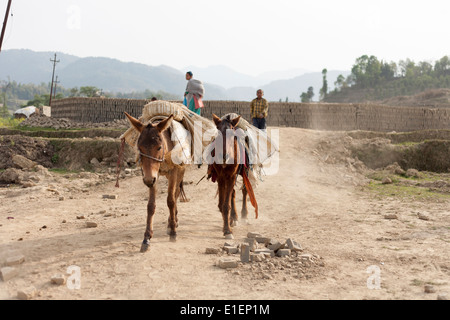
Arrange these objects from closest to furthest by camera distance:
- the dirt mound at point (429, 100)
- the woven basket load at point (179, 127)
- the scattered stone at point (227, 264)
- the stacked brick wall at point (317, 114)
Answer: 1. the scattered stone at point (227, 264)
2. the woven basket load at point (179, 127)
3. the stacked brick wall at point (317, 114)
4. the dirt mound at point (429, 100)

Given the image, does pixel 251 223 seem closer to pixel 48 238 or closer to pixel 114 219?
pixel 114 219

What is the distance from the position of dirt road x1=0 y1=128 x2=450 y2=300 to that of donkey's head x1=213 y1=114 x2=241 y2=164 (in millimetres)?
1468

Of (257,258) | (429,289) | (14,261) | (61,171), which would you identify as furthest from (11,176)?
(429,289)

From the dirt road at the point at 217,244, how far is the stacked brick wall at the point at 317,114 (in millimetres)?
11260

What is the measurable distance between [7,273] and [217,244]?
9.86ft

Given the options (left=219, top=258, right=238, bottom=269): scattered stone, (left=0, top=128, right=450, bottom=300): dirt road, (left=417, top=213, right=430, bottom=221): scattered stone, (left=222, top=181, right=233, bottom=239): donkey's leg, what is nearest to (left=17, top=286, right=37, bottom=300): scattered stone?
(left=0, top=128, right=450, bottom=300): dirt road

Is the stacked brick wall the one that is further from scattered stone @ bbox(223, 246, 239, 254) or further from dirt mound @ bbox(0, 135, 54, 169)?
scattered stone @ bbox(223, 246, 239, 254)

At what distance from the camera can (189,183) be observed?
1081 centimetres

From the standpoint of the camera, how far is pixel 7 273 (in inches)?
164

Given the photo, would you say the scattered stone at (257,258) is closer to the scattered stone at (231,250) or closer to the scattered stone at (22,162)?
the scattered stone at (231,250)

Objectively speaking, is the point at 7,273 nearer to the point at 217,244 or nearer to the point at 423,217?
the point at 217,244

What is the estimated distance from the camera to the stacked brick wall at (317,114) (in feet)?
72.2

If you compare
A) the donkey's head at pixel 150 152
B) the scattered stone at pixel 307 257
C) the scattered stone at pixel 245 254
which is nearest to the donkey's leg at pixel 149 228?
the donkey's head at pixel 150 152
